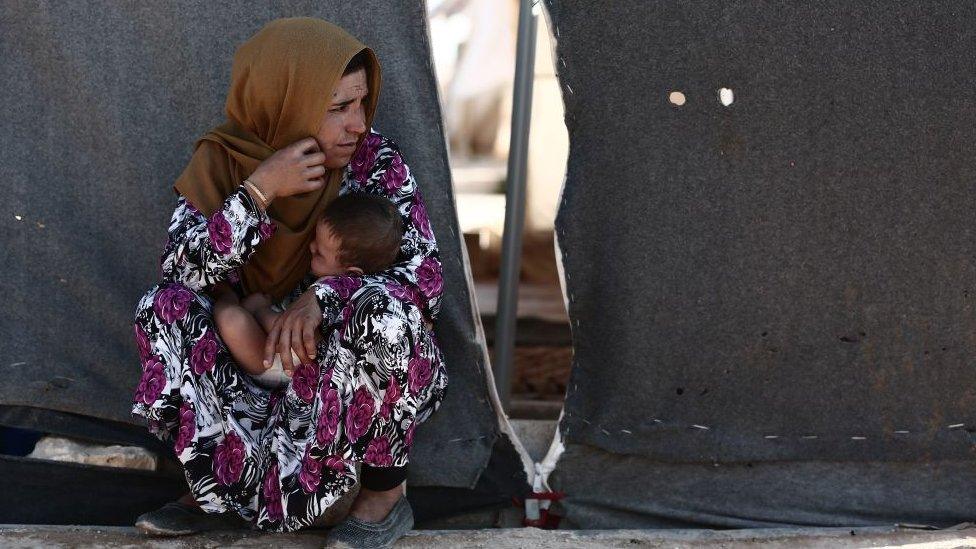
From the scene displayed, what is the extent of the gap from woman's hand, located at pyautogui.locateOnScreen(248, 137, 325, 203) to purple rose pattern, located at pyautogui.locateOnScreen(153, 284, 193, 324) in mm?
255

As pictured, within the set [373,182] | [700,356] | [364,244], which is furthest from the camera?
[700,356]

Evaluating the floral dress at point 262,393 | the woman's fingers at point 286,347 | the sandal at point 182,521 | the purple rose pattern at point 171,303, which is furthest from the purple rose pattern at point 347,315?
the sandal at point 182,521

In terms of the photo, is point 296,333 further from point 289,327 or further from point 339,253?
point 339,253

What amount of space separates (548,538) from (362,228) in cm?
82

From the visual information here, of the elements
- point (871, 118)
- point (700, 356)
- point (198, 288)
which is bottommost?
point (700, 356)

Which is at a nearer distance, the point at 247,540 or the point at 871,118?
the point at 247,540

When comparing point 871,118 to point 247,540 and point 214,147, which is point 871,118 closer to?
point 214,147

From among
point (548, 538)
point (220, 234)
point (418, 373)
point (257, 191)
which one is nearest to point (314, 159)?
point (257, 191)

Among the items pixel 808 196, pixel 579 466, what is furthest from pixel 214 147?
pixel 808 196

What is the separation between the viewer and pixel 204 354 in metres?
2.17

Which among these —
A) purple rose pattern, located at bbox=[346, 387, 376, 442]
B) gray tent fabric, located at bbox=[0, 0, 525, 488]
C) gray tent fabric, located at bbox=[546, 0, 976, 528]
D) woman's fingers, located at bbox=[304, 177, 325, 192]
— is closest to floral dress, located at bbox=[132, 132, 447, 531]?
purple rose pattern, located at bbox=[346, 387, 376, 442]

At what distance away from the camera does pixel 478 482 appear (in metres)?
2.61

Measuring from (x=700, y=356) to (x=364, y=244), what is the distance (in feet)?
2.87

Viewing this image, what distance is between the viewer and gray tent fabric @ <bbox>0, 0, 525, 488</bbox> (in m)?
2.59
